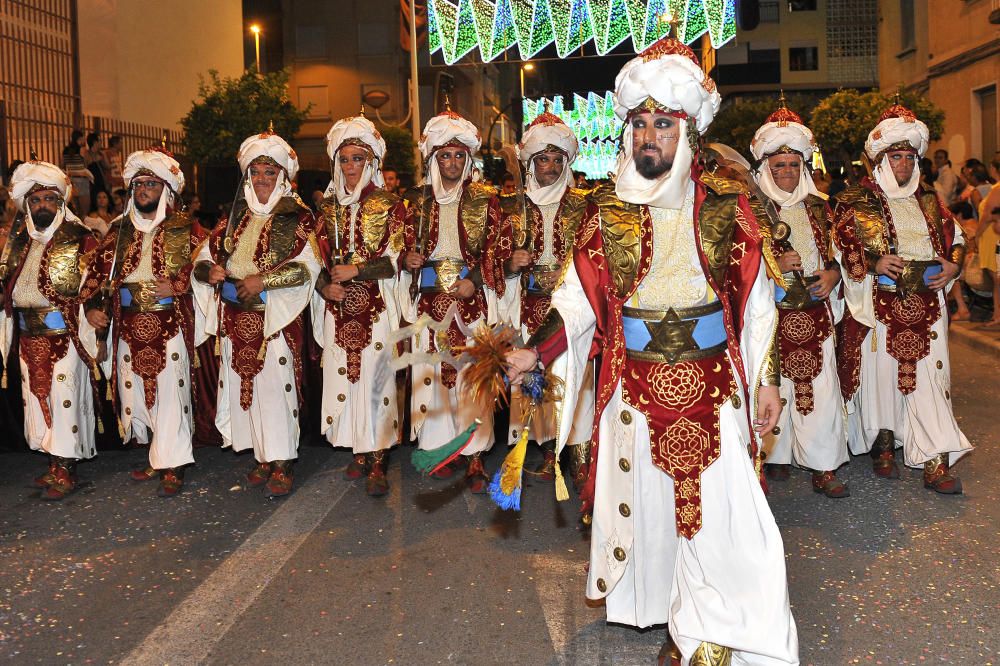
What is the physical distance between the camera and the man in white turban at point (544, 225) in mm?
7035

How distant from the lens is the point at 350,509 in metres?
6.44

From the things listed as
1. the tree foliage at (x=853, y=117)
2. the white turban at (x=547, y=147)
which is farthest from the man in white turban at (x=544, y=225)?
the tree foliage at (x=853, y=117)

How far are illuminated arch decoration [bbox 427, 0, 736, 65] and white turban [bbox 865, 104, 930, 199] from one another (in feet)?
37.1

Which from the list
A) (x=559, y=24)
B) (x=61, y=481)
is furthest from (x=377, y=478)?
(x=559, y=24)

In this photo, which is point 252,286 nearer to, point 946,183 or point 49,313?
point 49,313

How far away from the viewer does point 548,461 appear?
7297 millimetres

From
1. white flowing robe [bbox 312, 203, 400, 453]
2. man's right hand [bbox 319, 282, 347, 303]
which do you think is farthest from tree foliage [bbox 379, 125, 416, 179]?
man's right hand [bbox 319, 282, 347, 303]

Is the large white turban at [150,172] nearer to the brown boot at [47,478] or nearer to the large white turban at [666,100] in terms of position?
the brown boot at [47,478]

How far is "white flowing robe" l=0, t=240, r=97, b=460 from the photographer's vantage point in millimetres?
7086

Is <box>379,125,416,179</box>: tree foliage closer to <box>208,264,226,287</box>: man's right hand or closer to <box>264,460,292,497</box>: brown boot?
<box>208,264,226,287</box>: man's right hand

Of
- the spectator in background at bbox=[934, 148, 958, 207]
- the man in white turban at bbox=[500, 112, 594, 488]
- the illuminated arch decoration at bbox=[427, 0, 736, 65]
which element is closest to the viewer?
the man in white turban at bbox=[500, 112, 594, 488]

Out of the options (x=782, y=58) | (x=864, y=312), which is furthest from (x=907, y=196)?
(x=782, y=58)

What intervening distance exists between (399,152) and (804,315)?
Answer: 20.9 meters

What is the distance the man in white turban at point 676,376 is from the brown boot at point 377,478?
2.82 meters
